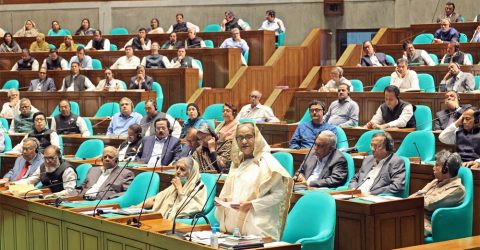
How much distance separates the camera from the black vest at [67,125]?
9047 millimetres

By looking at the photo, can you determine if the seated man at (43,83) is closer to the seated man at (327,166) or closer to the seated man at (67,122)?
the seated man at (67,122)

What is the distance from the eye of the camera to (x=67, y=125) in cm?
909

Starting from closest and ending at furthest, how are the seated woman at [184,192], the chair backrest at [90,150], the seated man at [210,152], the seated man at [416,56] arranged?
the seated woman at [184,192], the seated man at [210,152], the chair backrest at [90,150], the seated man at [416,56]

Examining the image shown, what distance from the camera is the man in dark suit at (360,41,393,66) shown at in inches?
Result: 398

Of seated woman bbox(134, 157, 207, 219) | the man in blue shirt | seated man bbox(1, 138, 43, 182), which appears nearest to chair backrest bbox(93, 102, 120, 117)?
the man in blue shirt

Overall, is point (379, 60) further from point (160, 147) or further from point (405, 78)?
point (160, 147)

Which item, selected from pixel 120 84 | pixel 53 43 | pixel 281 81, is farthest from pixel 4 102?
pixel 281 81

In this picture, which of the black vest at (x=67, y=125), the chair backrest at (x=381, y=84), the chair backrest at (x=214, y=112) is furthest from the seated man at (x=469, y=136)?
the black vest at (x=67, y=125)

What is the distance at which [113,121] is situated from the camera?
9.02 metres

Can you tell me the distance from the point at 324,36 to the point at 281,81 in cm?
144

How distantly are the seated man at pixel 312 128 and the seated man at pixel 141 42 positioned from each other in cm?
487

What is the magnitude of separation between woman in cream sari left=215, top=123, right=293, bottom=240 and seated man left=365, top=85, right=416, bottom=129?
3133 millimetres

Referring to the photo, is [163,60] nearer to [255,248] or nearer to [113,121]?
[113,121]

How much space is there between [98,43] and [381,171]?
7.49 metres
